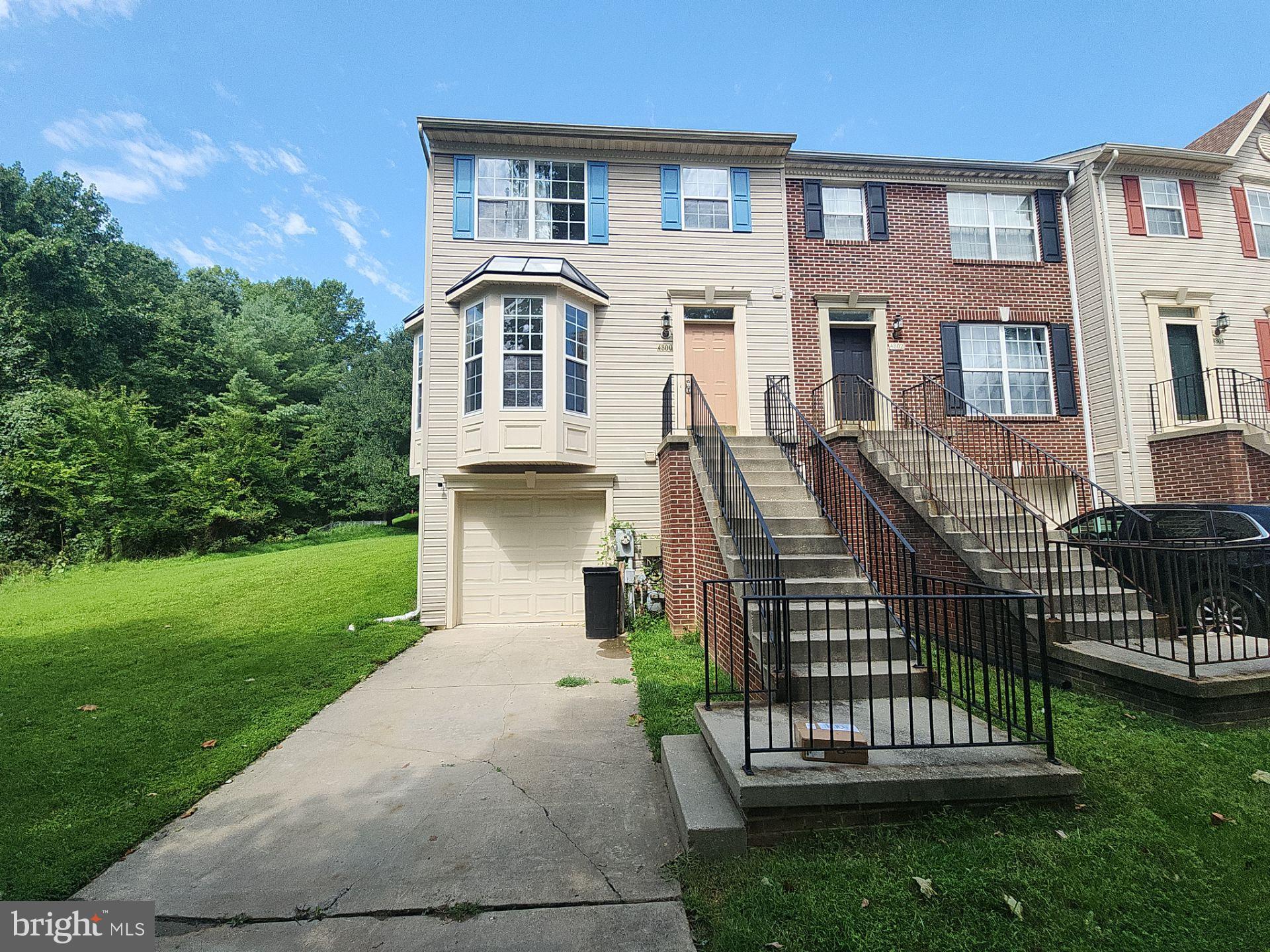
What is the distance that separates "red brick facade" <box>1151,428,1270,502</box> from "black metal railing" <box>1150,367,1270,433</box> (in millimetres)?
726

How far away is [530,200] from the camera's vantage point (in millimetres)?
10531

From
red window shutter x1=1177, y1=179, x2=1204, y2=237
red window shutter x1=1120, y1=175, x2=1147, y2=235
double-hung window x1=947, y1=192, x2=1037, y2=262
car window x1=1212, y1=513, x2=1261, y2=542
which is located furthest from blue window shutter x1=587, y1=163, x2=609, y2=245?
red window shutter x1=1177, y1=179, x2=1204, y2=237

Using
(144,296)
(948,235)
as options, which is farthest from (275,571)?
(144,296)

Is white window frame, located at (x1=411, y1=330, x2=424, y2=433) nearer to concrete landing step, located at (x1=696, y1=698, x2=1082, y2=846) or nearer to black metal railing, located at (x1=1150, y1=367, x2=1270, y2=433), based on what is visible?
concrete landing step, located at (x1=696, y1=698, x2=1082, y2=846)

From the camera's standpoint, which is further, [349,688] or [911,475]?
[911,475]

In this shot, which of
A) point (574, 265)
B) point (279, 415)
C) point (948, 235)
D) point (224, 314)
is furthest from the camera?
point (224, 314)

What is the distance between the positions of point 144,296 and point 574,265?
23.2 metres

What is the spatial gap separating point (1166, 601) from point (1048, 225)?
9138 mm

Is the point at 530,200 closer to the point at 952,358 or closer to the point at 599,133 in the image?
the point at 599,133

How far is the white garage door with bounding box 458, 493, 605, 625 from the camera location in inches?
398

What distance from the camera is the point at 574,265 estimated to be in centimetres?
1048

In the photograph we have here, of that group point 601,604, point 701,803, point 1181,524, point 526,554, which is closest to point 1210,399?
point 1181,524

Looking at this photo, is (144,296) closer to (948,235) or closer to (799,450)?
(799,450)

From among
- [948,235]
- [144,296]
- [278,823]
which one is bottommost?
[278,823]
